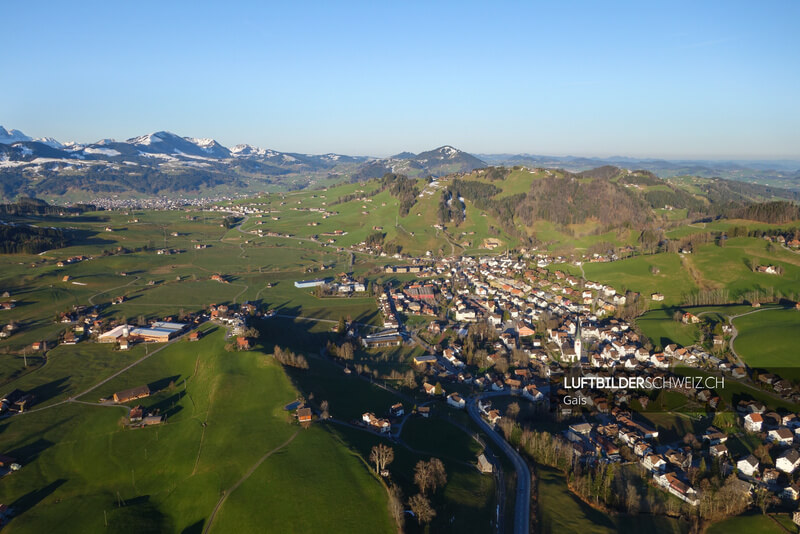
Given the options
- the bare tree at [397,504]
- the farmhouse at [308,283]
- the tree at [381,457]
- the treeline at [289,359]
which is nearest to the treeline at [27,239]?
the farmhouse at [308,283]

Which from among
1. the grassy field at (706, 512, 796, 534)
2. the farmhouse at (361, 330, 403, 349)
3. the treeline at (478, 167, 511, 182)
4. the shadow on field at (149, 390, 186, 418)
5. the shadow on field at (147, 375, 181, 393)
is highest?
the treeline at (478, 167, 511, 182)

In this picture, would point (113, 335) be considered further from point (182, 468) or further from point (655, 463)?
point (655, 463)

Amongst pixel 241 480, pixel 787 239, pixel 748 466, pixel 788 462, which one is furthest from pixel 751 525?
pixel 787 239

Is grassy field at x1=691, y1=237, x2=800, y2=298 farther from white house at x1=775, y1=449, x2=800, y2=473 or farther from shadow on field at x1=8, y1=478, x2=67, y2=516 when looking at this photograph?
shadow on field at x1=8, y1=478, x2=67, y2=516

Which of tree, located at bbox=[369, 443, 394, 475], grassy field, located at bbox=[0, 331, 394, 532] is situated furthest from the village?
grassy field, located at bbox=[0, 331, 394, 532]

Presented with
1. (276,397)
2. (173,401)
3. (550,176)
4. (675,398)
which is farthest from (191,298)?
(550,176)

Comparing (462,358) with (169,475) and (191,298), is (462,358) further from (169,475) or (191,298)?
(191,298)
